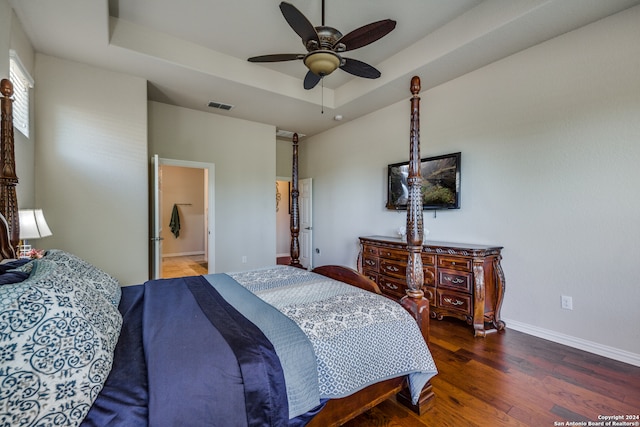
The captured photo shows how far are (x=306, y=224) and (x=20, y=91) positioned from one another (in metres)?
4.58

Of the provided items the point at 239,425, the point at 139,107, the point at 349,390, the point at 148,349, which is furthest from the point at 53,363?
the point at 139,107

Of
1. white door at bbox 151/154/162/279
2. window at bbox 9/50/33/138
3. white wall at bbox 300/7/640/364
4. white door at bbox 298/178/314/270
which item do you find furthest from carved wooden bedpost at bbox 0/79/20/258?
white door at bbox 298/178/314/270

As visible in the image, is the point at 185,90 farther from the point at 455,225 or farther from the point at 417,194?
the point at 455,225

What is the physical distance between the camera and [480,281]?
2.82 m

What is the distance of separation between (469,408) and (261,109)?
4.37 metres

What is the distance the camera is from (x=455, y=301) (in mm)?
3000

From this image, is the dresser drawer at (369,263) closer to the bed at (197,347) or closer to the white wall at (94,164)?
the bed at (197,347)

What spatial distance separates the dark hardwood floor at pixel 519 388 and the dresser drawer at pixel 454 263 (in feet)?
2.33

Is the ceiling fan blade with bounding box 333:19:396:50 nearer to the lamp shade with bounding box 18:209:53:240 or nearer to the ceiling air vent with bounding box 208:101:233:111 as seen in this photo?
the ceiling air vent with bounding box 208:101:233:111

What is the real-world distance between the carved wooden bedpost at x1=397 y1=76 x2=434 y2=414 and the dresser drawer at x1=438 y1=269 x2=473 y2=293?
131cm

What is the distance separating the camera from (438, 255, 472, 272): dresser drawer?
2.89 metres

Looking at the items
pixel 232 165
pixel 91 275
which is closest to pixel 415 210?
pixel 91 275

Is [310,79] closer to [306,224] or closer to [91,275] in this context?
[91,275]

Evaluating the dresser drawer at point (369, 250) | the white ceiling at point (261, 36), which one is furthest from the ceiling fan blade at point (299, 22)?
the dresser drawer at point (369, 250)
